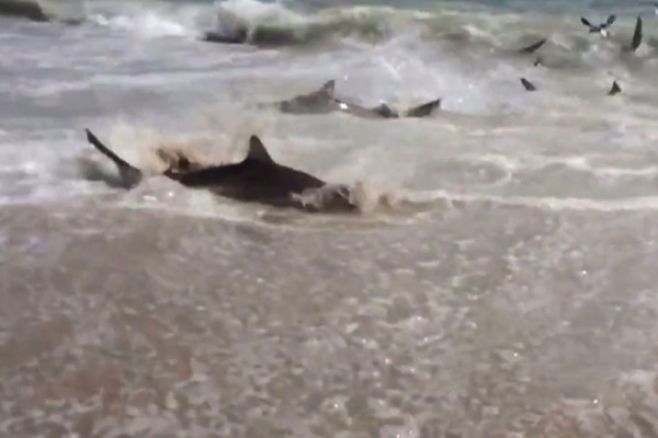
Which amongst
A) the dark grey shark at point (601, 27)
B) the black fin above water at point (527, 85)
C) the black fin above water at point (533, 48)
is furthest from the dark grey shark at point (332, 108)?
the dark grey shark at point (601, 27)

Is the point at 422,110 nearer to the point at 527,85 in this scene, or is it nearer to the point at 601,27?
the point at 527,85

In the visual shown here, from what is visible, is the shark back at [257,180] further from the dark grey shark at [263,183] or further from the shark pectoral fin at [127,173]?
the shark pectoral fin at [127,173]

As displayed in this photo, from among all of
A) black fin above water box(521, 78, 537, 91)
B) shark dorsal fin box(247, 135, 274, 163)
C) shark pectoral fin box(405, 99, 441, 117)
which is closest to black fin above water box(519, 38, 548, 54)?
black fin above water box(521, 78, 537, 91)

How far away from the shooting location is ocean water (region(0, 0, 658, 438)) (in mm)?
2762

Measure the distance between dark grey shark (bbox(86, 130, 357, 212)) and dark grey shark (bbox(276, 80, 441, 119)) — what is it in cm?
206

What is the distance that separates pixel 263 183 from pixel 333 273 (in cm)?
100

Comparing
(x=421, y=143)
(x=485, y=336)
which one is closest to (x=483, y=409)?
(x=485, y=336)

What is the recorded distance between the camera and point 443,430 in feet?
8.70

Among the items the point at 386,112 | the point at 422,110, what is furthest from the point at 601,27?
the point at 386,112

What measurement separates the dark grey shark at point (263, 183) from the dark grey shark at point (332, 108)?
206 centimetres

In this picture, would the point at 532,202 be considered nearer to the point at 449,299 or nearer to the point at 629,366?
the point at 449,299

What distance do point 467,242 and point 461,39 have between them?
7758 millimetres

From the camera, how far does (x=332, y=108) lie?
22.7ft

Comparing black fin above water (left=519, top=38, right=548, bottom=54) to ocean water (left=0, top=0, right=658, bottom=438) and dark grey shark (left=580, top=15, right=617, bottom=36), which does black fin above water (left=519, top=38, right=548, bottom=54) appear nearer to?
dark grey shark (left=580, top=15, right=617, bottom=36)
